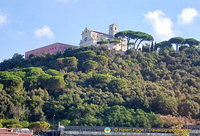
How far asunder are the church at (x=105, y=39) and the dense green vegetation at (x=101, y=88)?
5.36m

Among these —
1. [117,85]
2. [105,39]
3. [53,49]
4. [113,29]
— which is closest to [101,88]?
[117,85]

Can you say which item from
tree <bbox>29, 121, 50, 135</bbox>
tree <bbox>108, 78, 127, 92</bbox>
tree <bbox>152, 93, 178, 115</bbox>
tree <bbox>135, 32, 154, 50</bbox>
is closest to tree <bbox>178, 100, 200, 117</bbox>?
tree <bbox>152, 93, 178, 115</bbox>

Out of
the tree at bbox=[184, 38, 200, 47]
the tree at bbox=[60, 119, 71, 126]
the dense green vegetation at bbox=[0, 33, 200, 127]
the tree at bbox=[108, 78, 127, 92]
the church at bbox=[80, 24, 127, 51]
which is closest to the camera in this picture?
the tree at bbox=[60, 119, 71, 126]

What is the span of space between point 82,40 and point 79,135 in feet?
174

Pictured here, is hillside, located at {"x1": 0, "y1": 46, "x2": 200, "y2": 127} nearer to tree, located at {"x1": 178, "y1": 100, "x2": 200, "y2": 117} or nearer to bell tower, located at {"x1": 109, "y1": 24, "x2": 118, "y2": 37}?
tree, located at {"x1": 178, "y1": 100, "x2": 200, "y2": 117}

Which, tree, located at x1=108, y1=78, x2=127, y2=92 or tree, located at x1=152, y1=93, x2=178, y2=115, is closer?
tree, located at x1=152, y1=93, x2=178, y2=115

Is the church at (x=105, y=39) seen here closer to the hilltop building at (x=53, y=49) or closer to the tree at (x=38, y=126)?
the hilltop building at (x=53, y=49)

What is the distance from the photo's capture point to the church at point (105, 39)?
345 feet

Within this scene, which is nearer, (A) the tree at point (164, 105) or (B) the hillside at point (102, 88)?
(B) the hillside at point (102, 88)

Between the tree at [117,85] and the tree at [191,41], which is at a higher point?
the tree at [191,41]

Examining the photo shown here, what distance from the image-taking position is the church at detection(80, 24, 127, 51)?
345 feet

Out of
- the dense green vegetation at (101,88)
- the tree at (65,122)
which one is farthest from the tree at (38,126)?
the tree at (65,122)

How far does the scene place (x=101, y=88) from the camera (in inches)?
3162

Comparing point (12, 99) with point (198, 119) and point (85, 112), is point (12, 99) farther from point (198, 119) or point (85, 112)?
→ point (198, 119)
